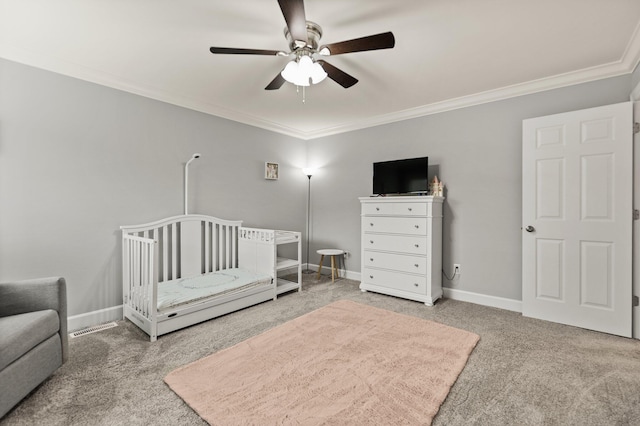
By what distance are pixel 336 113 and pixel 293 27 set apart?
237 cm

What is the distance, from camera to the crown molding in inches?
96.0

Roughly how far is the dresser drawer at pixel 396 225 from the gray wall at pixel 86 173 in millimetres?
2005

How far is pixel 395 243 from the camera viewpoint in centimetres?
356

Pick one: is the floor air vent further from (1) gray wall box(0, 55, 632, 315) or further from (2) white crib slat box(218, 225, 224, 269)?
(2) white crib slat box(218, 225, 224, 269)

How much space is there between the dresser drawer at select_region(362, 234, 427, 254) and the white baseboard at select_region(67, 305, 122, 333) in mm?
2864

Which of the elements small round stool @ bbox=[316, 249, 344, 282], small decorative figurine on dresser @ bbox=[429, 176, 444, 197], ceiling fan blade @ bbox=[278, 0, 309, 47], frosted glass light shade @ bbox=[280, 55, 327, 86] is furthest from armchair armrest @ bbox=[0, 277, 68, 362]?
small decorative figurine on dresser @ bbox=[429, 176, 444, 197]

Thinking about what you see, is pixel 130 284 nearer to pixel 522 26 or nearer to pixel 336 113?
pixel 336 113

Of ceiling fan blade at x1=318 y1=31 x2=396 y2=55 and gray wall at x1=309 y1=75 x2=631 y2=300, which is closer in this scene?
ceiling fan blade at x1=318 y1=31 x2=396 y2=55

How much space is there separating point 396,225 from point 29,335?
3.28 m

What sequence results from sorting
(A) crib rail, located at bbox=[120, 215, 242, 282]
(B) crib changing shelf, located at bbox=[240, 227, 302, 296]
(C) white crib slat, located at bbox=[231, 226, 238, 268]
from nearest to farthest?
(A) crib rail, located at bbox=[120, 215, 242, 282] → (B) crib changing shelf, located at bbox=[240, 227, 302, 296] → (C) white crib slat, located at bbox=[231, 226, 238, 268]

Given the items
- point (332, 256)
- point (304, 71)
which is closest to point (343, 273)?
point (332, 256)

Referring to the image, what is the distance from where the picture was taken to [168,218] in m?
3.18

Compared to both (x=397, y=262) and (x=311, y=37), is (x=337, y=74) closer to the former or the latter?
(x=311, y=37)

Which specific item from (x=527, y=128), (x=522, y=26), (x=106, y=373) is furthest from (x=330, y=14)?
(x=106, y=373)
